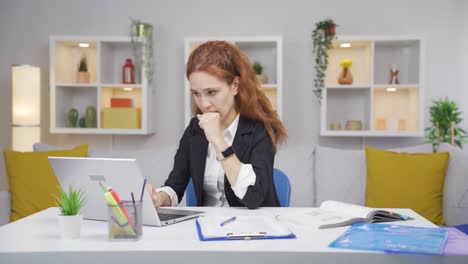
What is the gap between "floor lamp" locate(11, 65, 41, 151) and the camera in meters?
4.14

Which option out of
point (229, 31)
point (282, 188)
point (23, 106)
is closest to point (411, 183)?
point (282, 188)

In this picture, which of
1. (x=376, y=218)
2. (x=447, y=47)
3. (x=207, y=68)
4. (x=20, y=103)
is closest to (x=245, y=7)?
(x=447, y=47)

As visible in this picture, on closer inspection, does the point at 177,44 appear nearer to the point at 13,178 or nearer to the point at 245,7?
the point at 245,7

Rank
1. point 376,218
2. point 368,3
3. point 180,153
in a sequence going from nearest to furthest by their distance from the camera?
1. point 376,218
2. point 180,153
3. point 368,3

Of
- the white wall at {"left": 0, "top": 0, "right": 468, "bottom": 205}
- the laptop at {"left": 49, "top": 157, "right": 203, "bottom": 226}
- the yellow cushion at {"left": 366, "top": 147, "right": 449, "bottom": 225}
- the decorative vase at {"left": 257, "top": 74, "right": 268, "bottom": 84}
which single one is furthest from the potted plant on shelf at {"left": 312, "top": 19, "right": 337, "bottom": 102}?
the laptop at {"left": 49, "top": 157, "right": 203, "bottom": 226}

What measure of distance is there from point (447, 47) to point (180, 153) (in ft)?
10.1

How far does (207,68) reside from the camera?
6.46ft

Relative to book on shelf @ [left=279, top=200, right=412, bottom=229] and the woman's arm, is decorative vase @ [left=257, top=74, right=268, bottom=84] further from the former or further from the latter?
book on shelf @ [left=279, top=200, right=412, bottom=229]

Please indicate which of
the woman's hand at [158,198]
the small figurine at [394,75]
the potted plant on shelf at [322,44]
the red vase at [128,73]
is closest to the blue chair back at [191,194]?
the woman's hand at [158,198]

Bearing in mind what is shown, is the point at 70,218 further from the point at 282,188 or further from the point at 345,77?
the point at 345,77

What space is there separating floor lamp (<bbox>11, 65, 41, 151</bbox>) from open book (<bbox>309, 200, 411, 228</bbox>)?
311 centimetres

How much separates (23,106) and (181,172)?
2.46m

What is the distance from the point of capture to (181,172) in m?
2.22

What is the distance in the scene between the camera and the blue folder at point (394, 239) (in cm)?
117
